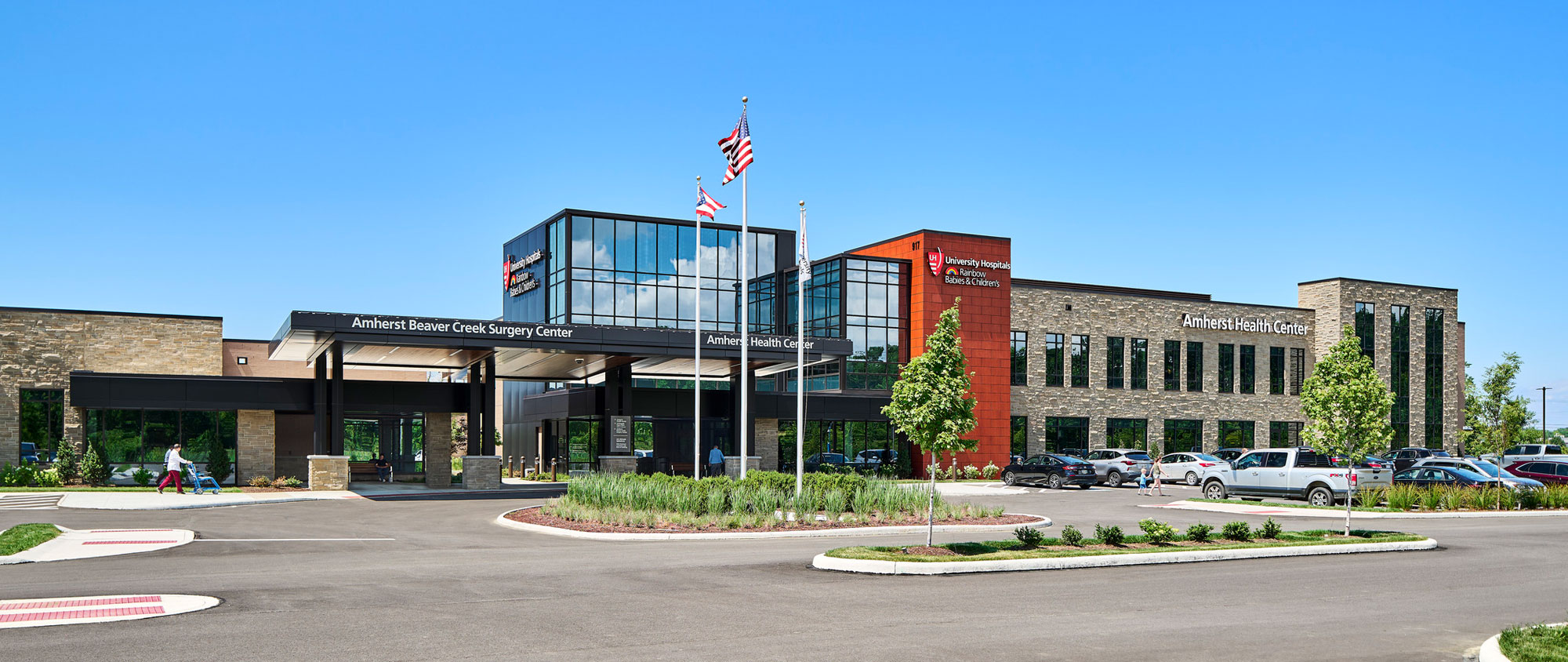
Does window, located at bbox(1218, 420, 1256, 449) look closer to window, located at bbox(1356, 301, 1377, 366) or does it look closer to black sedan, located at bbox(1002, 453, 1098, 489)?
window, located at bbox(1356, 301, 1377, 366)

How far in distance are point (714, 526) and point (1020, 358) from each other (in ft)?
111

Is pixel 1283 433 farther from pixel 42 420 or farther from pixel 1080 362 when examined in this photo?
pixel 42 420

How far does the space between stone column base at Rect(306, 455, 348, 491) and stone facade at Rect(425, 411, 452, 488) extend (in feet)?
18.6

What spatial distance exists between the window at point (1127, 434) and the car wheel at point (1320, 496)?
77.3 ft

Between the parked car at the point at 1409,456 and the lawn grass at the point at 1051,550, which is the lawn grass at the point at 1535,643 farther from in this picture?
the parked car at the point at 1409,456

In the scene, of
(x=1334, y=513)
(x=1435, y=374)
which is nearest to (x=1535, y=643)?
(x=1334, y=513)

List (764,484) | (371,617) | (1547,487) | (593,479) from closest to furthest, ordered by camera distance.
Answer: (371,617) < (764,484) < (593,479) < (1547,487)

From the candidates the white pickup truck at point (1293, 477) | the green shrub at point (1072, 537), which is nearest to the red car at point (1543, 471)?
the white pickup truck at point (1293, 477)

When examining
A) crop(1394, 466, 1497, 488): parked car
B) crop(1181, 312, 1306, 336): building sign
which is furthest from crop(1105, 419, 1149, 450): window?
crop(1394, 466, 1497, 488): parked car

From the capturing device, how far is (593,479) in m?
27.1

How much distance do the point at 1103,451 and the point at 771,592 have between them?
121 ft

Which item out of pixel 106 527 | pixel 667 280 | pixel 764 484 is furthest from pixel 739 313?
pixel 106 527

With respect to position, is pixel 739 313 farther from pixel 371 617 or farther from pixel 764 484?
pixel 371 617

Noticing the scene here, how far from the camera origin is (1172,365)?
59.0 meters
